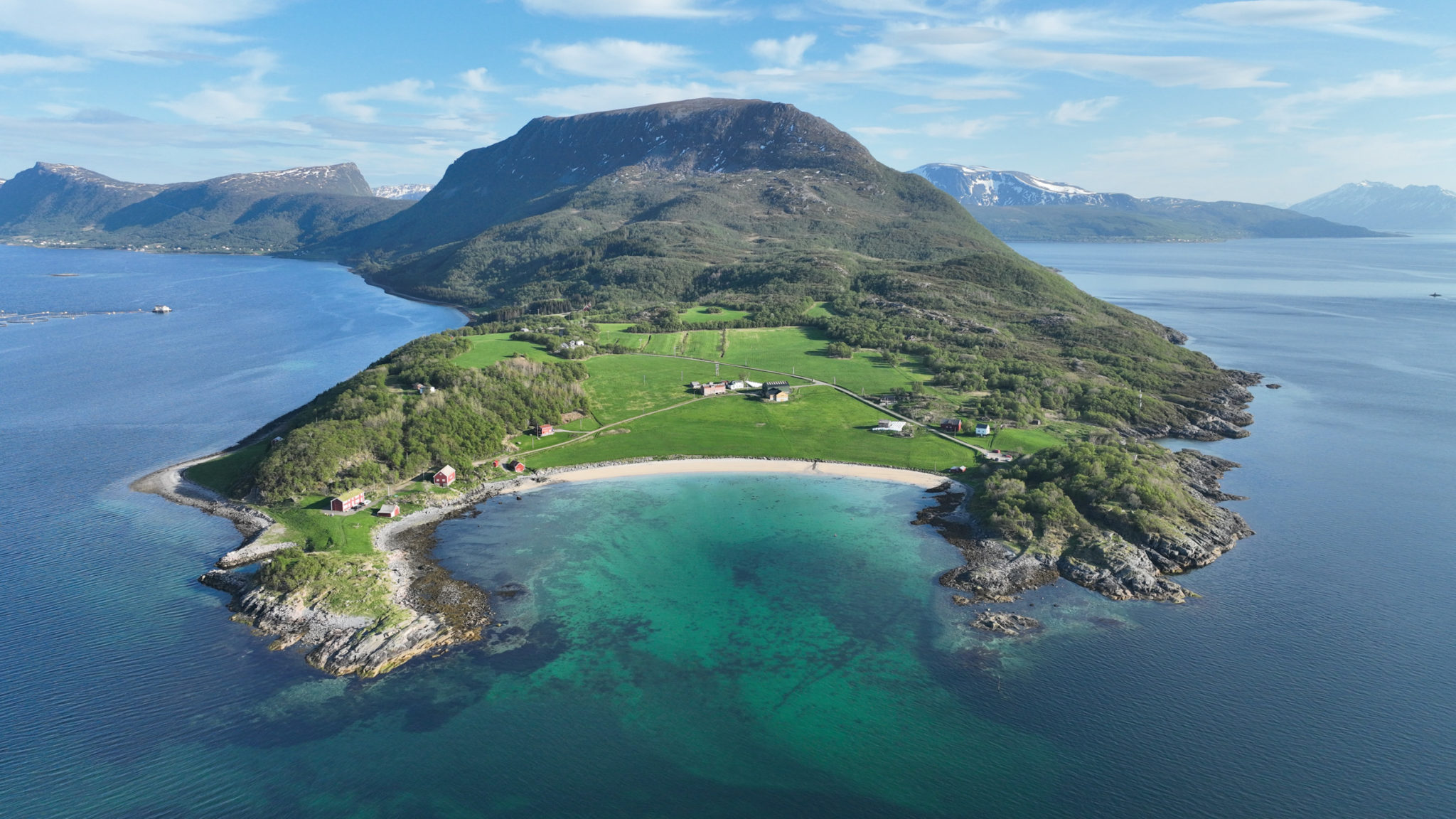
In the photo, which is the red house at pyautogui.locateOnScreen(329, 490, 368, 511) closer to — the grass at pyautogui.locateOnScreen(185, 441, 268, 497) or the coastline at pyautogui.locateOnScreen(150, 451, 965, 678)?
the coastline at pyautogui.locateOnScreen(150, 451, 965, 678)

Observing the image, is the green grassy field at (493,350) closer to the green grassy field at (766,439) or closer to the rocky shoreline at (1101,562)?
the green grassy field at (766,439)

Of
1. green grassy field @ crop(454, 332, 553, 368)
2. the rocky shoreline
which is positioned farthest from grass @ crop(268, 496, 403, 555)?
the rocky shoreline

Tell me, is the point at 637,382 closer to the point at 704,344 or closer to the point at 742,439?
the point at 704,344

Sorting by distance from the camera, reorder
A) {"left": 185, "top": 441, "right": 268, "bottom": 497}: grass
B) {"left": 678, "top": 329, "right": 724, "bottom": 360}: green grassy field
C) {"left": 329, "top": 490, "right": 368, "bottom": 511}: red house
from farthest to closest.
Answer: {"left": 678, "top": 329, "right": 724, "bottom": 360}: green grassy field → {"left": 185, "top": 441, "right": 268, "bottom": 497}: grass → {"left": 329, "top": 490, "right": 368, "bottom": 511}: red house

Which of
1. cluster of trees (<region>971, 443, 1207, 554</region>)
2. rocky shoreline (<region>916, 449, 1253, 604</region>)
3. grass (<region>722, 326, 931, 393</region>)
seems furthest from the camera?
grass (<region>722, 326, 931, 393</region>)

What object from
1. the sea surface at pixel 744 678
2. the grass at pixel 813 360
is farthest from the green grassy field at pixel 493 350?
the sea surface at pixel 744 678

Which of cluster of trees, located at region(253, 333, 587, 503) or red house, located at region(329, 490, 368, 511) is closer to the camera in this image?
red house, located at region(329, 490, 368, 511)

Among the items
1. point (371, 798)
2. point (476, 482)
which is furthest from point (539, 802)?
point (476, 482)
